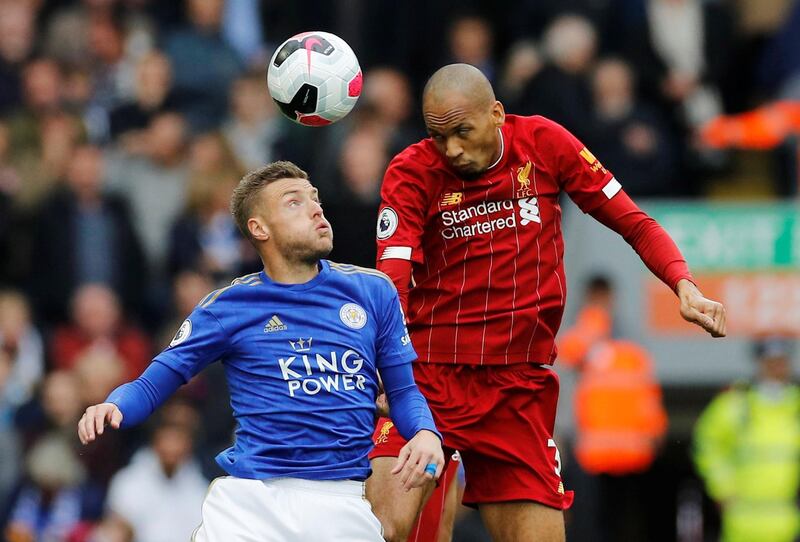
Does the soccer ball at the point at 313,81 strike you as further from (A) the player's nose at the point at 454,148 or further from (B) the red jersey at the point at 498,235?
(A) the player's nose at the point at 454,148

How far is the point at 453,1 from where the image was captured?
14.9 meters

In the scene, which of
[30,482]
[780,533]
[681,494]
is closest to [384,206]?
[30,482]

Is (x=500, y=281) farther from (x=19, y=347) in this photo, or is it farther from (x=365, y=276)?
(x=19, y=347)

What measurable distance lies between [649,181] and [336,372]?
7.68 metres

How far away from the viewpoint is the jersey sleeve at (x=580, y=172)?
23.8 feet

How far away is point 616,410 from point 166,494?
3561 millimetres

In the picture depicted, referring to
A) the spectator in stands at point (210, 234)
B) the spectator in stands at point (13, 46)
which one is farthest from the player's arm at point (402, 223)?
the spectator in stands at point (13, 46)

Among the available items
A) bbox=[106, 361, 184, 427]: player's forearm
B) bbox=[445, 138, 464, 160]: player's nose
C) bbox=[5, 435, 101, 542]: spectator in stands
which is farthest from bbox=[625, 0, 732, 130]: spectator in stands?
bbox=[106, 361, 184, 427]: player's forearm

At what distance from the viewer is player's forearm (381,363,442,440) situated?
21.0 ft

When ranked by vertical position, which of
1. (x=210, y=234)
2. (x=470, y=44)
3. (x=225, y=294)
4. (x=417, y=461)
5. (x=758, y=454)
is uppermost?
(x=470, y=44)

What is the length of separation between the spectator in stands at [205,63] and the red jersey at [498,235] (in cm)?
702

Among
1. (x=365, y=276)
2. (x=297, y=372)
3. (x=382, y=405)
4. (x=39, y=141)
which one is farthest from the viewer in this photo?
(x=39, y=141)

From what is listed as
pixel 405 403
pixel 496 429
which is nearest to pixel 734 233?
pixel 496 429

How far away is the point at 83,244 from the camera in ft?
43.0
